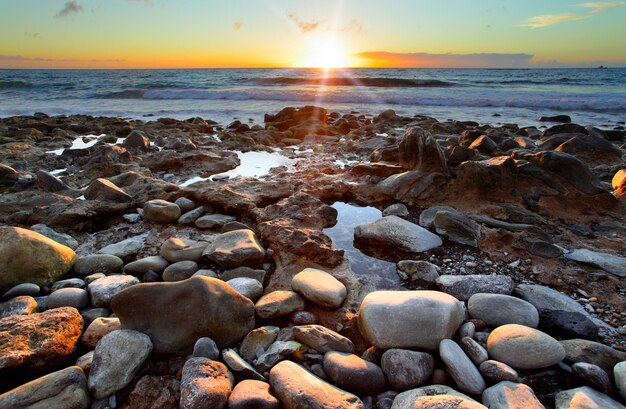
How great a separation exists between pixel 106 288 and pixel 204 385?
1241mm

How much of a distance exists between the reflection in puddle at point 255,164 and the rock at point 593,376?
4.34 meters

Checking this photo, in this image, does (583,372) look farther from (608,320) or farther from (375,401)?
(375,401)

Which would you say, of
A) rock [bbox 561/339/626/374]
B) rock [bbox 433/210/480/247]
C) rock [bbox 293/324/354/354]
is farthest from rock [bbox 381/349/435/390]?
rock [bbox 433/210/480/247]

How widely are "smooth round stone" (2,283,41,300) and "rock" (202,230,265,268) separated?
3.70ft

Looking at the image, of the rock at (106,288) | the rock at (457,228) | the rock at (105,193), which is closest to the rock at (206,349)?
the rock at (106,288)

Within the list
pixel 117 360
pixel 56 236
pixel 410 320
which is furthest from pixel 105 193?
pixel 410 320

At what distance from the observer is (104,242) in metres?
3.41

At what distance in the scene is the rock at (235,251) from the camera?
112 inches

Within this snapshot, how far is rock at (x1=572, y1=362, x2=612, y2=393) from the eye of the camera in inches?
69.4

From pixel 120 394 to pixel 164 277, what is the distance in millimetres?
1037

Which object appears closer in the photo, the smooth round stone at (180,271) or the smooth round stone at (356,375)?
the smooth round stone at (356,375)

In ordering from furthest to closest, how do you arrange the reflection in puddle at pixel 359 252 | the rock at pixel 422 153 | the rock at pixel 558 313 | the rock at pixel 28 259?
1. the rock at pixel 422 153
2. the reflection in puddle at pixel 359 252
3. the rock at pixel 28 259
4. the rock at pixel 558 313

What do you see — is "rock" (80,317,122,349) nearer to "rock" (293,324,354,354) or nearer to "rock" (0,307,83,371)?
"rock" (0,307,83,371)

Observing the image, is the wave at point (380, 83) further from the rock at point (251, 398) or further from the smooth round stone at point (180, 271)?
the rock at point (251, 398)
